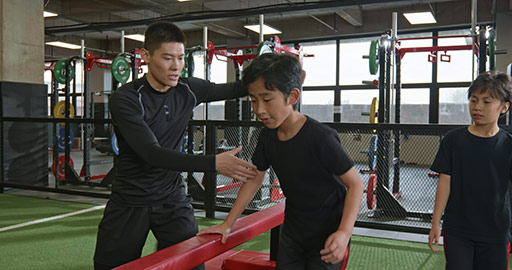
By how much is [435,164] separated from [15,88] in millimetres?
5719

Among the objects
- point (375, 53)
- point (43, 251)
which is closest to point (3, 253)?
point (43, 251)

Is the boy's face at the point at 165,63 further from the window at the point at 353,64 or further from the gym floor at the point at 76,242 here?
the window at the point at 353,64

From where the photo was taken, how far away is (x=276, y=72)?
57.8 inches

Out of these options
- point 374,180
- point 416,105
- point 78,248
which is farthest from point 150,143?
point 416,105

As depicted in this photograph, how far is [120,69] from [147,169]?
5504mm

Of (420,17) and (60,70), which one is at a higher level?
(420,17)

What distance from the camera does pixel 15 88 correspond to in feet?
19.6

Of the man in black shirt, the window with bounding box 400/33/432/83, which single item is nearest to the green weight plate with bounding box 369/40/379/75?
the man in black shirt

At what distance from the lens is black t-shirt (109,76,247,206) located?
5.22 feet

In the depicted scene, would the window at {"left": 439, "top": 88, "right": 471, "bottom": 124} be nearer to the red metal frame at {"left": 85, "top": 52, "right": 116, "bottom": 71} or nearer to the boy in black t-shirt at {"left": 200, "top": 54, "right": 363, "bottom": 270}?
the red metal frame at {"left": 85, "top": 52, "right": 116, "bottom": 71}

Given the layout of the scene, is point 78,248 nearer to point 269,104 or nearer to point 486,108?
point 269,104

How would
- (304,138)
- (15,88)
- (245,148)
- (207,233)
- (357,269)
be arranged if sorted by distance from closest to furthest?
(304,138), (207,233), (357,269), (245,148), (15,88)

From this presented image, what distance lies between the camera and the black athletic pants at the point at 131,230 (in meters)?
1.73

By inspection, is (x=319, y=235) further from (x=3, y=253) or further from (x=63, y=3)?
(x=63, y=3)
